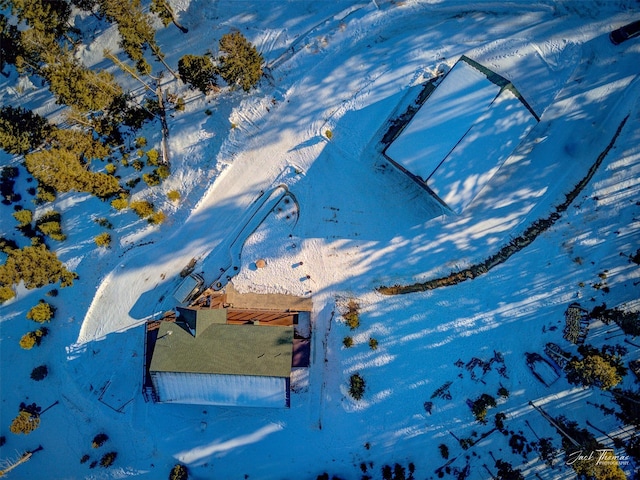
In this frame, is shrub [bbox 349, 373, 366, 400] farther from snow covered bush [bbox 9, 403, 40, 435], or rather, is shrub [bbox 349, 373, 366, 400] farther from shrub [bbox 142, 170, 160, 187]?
snow covered bush [bbox 9, 403, 40, 435]

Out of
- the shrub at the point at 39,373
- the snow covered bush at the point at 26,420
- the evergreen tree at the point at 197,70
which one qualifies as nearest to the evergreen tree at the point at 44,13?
the evergreen tree at the point at 197,70

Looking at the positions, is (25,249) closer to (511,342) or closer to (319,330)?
(319,330)

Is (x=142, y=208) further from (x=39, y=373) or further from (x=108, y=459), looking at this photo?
(x=108, y=459)

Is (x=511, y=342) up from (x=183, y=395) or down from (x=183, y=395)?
down

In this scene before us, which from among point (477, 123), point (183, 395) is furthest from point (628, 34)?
point (183, 395)

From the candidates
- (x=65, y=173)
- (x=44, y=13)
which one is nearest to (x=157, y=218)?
(x=65, y=173)
